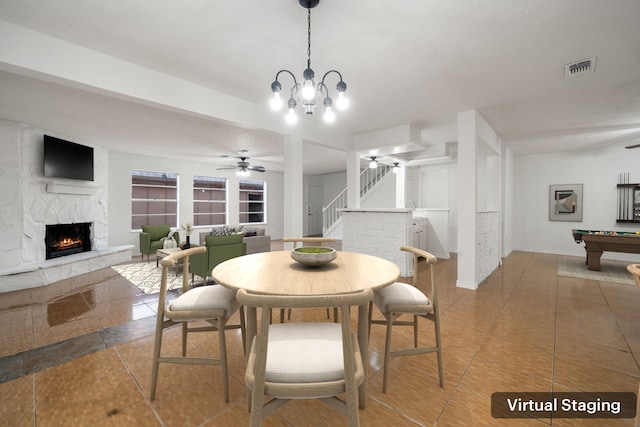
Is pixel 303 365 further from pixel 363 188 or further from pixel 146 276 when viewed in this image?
pixel 363 188

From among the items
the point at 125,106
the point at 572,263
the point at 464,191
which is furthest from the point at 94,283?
the point at 572,263

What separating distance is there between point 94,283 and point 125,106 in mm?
2671

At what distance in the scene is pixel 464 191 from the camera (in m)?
3.78

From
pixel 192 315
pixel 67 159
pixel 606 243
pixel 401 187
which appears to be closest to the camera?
pixel 192 315

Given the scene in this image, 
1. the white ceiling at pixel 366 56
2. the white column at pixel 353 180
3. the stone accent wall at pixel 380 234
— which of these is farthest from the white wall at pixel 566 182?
the white column at pixel 353 180

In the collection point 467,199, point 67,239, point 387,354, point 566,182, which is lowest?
point 387,354

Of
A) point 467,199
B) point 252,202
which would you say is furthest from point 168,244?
point 467,199

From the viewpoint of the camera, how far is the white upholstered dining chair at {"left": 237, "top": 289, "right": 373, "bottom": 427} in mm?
885

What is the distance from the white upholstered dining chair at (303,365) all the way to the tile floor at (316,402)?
617 mm

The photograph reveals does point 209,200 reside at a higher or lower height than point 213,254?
higher

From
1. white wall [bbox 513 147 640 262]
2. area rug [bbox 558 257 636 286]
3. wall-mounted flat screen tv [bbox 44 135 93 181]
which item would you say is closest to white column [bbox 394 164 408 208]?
white wall [bbox 513 147 640 262]

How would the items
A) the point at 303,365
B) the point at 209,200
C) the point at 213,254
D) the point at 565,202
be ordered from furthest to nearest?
the point at 209,200, the point at 565,202, the point at 213,254, the point at 303,365

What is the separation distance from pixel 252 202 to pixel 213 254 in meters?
5.36

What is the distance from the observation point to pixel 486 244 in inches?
171
